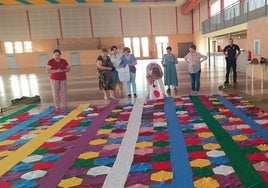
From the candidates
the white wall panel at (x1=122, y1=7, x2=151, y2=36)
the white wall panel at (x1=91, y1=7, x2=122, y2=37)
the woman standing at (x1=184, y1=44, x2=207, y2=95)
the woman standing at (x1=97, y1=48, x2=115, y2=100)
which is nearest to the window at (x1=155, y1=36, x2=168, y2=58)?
the white wall panel at (x1=122, y1=7, x2=151, y2=36)

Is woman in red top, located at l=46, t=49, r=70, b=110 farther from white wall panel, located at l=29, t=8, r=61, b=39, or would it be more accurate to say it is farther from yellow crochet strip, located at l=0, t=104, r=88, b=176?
white wall panel, located at l=29, t=8, r=61, b=39

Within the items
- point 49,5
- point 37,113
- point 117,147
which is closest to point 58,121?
point 37,113

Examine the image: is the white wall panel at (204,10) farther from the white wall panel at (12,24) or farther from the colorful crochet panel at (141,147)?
the colorful crochet panel at (141,147)

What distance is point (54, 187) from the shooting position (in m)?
3.15

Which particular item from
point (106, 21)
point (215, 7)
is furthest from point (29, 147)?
point (106, 21)

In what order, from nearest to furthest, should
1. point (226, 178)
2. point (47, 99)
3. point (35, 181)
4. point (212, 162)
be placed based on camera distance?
point (226, 178) < point (35, 181) < point (212, 162) < point (47, 99)

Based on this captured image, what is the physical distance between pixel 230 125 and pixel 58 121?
3.55 metres

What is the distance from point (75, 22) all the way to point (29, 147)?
27.2 metres

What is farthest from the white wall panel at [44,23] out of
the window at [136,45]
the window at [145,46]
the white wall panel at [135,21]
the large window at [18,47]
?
the window at [145,46]

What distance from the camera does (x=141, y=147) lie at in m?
4.21

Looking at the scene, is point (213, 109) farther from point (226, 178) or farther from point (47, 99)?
point (47, 99)

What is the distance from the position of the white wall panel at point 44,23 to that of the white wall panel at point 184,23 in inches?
531

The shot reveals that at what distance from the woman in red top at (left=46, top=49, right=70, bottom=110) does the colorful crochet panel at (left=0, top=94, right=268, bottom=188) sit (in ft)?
2.55

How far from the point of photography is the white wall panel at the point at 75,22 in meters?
29.8
